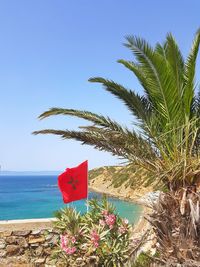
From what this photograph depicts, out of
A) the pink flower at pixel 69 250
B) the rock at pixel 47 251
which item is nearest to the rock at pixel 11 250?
the rock at pixel 47 251

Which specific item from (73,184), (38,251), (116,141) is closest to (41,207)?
(38,251)


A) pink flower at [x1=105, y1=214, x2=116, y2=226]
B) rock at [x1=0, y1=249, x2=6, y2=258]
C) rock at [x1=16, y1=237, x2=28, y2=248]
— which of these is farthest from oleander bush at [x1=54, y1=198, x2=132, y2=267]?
rock at [x1=0, y1=249, x2=6, y2=258]

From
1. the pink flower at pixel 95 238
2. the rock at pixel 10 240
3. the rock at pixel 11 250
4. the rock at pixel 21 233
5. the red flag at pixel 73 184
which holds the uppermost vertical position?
the red flag at pixel 73 184

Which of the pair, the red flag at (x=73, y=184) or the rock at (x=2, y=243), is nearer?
the red flag at (x=73, y=184)

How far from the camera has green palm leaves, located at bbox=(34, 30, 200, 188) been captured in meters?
6.51

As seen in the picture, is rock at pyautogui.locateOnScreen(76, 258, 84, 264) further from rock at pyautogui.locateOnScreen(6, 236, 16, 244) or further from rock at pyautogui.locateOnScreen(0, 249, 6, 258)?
rock at pyautogui.locateOnScreen(0, 249, 6, 258)

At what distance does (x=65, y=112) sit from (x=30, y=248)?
450 centimetres

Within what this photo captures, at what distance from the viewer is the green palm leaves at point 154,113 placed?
256 inches

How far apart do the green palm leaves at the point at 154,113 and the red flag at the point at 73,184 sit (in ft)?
4.42

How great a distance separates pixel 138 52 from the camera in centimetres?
685

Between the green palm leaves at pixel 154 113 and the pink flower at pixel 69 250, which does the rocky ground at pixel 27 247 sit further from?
the green palm leaves at pixel 154 113

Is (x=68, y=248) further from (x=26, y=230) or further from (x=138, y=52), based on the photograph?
(x=138, y=52)

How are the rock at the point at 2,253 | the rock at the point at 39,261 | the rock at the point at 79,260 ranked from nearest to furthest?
the rock at the point at 79,260, the rock at the point at 2,253, the rock at the point at 39,261

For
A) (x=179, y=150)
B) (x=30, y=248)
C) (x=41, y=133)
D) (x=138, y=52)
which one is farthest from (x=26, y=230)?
(x=138, y=52)
